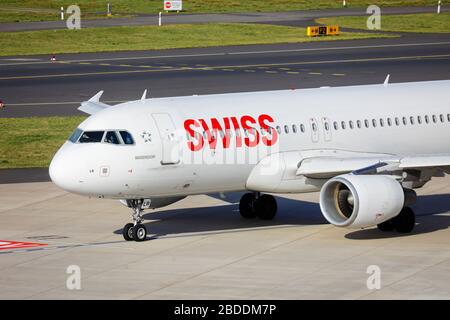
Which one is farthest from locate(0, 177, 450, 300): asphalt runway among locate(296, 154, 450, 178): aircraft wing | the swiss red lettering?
the swiss red lettering

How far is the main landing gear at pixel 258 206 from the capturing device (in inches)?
1529

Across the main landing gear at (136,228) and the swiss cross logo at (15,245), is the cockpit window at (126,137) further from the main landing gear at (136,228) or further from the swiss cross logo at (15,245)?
the swiss cross logo at (15,245)

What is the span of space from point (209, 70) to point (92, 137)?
43174 millimetres

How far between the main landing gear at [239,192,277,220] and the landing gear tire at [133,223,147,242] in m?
4.71

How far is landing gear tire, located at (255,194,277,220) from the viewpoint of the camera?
127 ft

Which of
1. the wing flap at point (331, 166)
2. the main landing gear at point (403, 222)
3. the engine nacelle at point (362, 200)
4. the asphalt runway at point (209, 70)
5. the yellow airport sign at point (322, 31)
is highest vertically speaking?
the yellow airport sign at point (322, 31)

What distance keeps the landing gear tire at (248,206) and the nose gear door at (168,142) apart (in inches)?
197

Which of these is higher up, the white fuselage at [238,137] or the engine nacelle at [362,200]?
the white fuselage at [238,137]

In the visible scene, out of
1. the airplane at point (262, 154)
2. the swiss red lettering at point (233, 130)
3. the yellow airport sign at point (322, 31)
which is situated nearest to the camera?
the airplane at point (262, 154)

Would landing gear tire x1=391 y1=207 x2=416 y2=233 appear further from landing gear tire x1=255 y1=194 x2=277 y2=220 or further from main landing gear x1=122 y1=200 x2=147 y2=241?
main landing gear x1=122 y1=200 x2=147 y2=241

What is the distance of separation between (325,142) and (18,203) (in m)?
12.1

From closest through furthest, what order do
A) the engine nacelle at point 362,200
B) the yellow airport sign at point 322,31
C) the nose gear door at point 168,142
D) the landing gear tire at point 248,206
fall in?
the engine nacelle at point 362,200
the nose gear door at point 168,142
the landing gear tire at point 248,206
the yellow airport sign at point 322,31

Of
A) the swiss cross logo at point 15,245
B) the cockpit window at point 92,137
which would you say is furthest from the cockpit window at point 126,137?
the swiss cross logo at point 15,245

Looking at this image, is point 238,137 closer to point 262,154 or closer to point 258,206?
point 262,154
